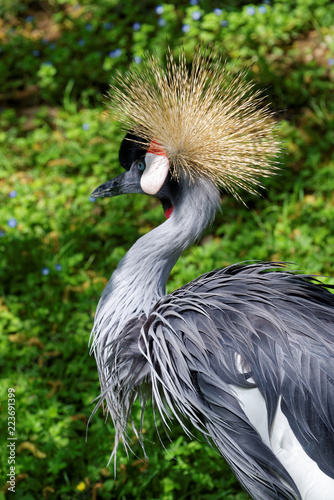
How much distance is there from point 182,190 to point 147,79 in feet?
1.13

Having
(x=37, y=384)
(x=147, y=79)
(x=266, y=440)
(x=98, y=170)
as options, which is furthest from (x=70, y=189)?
(x=266, y=440)

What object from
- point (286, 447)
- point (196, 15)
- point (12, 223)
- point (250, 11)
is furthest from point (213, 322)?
point (250, 11)

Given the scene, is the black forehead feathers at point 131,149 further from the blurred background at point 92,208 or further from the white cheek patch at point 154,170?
the blurred background at point 92,208

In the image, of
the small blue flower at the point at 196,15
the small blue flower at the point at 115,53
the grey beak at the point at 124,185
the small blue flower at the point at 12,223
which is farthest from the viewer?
the small blue flower at the point at 115,53

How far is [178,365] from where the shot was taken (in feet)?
4.29

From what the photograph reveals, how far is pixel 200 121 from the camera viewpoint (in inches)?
55.9

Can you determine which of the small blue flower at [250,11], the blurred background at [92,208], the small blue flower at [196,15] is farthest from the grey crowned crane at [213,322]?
the small blue flower at [250,11]

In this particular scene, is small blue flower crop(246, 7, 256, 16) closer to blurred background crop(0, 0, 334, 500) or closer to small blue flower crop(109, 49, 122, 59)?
blurred background crop(0, 0, 334, 500)

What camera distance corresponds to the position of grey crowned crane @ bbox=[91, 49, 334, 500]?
4.09ft

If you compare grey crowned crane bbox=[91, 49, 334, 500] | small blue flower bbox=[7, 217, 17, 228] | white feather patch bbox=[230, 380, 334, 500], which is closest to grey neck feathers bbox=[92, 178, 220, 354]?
grey crowned crane bbox=[91, 49, 334, 500]

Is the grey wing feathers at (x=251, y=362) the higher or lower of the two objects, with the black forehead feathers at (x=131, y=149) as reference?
lower

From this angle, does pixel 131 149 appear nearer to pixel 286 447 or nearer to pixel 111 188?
pixel 111 188

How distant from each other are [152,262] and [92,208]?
1.31 metres

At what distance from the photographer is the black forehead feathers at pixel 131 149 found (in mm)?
1484
